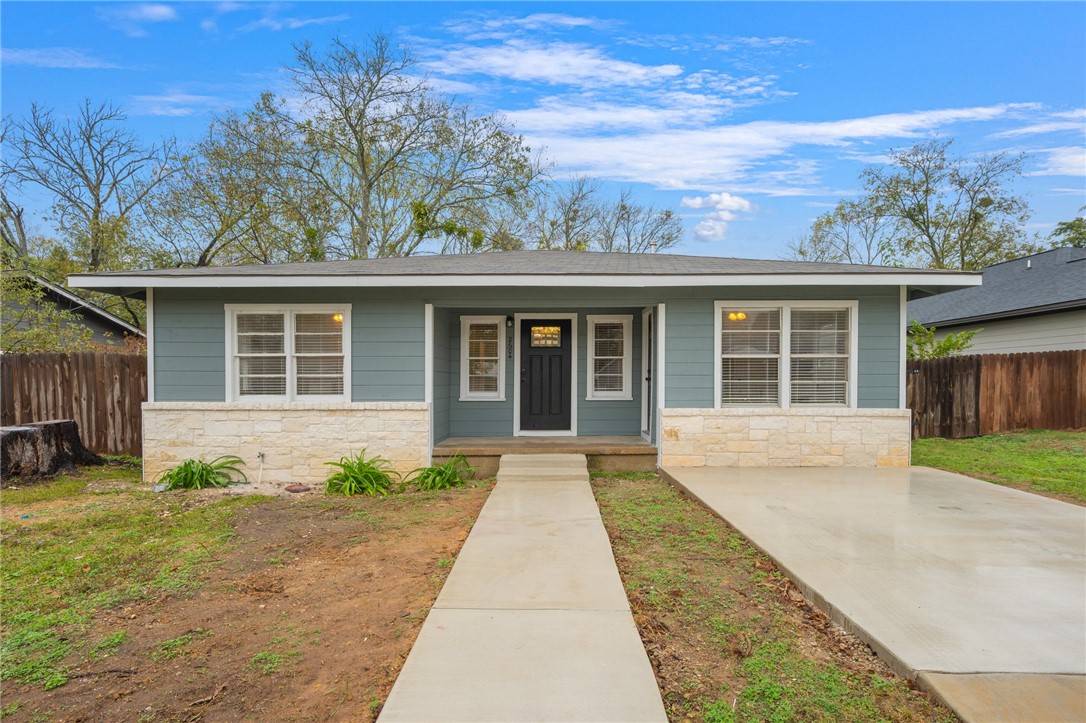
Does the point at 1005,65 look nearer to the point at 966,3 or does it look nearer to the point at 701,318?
the point at 966,3

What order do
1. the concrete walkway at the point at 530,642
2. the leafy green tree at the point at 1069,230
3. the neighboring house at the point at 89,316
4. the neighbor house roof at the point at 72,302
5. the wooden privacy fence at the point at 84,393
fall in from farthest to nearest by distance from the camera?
the leafy green tree at the point at 1069,230 → the neighboring house at the point at 89,316 → the neighbor house roof at the point at 72,302 → the wooden privacy fence at the point at 84,393 → the concrete walkway at the point at 530,642

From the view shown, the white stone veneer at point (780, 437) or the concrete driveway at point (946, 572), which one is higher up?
the white stone veneer at point (780, 437)

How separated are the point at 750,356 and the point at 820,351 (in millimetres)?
918

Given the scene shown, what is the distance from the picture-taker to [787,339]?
7.14m

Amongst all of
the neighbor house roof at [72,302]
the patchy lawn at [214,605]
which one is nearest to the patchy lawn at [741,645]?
the patchy lawn at [214,605]

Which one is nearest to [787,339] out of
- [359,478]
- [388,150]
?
[359,478]

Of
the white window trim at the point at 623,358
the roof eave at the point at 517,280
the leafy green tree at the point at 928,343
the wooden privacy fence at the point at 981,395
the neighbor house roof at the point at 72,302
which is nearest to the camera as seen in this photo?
the roof eave at the point at 517,280

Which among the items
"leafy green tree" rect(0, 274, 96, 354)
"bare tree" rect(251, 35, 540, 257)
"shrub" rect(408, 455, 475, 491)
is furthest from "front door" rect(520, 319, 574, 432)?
"bare tree" rect(251, 35, 540, 257)

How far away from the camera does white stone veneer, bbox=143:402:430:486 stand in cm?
701

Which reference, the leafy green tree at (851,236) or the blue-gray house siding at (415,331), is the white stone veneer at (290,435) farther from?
the leafy green tree at (851,236)

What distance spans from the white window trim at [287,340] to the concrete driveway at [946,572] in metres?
4.38

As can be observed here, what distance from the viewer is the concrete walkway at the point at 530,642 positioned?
2119 millimetres

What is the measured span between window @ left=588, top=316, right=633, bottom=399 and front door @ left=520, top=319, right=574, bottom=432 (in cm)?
39

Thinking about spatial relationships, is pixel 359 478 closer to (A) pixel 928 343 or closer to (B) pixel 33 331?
(B) pixel 33 331
